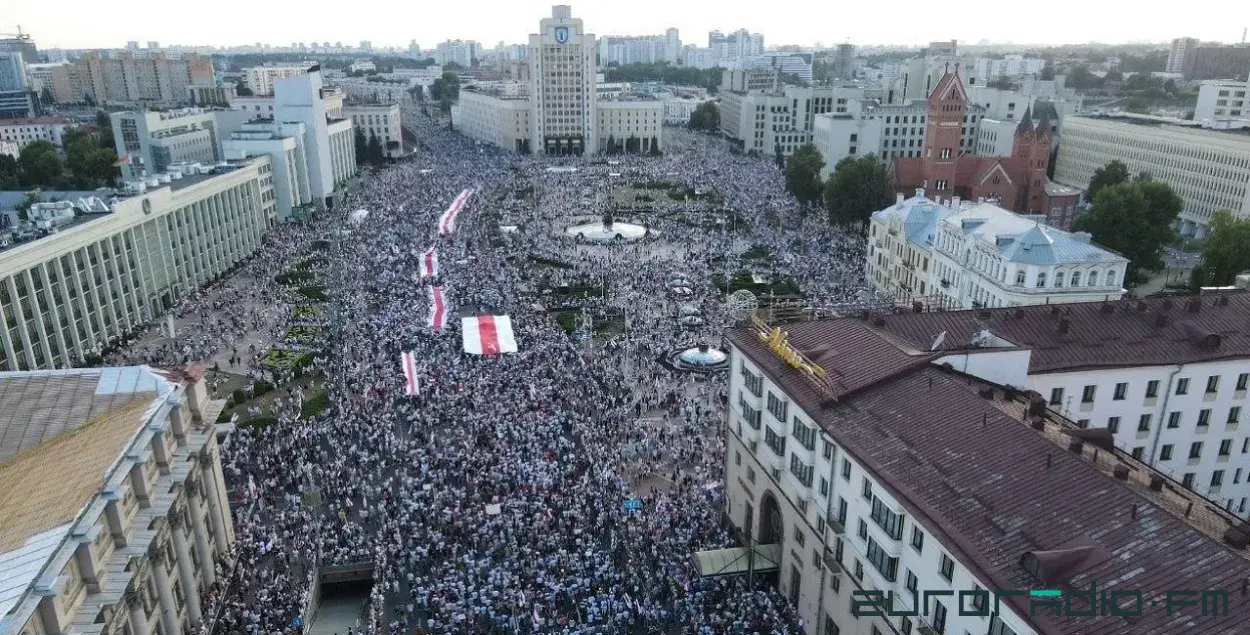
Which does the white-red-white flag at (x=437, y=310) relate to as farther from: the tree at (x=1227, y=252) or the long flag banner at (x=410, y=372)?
the tree at (x=1227, y=252)

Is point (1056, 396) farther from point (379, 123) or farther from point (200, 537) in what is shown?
point (379, 123)

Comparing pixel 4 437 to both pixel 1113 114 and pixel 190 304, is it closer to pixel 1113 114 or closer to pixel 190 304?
pixel 190 304

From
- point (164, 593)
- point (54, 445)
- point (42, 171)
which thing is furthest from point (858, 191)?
point (42, 171)

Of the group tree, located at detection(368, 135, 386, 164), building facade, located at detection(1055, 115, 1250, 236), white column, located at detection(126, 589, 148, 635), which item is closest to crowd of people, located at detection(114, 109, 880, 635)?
white column, located at detection(126, 589, 148, 635)

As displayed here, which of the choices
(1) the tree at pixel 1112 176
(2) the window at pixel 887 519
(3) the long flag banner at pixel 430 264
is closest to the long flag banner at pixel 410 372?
(3) the long flag banner at pixel 430 264

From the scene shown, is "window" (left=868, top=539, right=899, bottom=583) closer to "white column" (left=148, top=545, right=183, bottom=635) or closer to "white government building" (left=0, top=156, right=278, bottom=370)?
"white column" (left=148, top=545, right=183, bottom=635)
